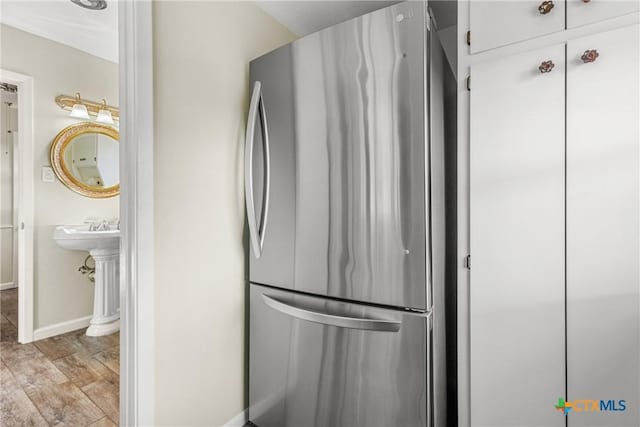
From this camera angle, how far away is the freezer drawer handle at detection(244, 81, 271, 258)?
5.39 feet

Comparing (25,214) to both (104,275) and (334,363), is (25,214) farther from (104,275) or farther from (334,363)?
(334,363)

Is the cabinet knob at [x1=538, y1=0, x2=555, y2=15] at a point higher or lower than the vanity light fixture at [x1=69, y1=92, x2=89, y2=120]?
lower

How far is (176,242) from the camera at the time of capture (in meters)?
1.46

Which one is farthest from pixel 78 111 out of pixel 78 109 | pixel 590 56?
pixel 590 56

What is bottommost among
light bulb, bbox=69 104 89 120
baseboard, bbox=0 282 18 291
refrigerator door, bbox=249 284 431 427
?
baseboard, bbox=0 282 18 291

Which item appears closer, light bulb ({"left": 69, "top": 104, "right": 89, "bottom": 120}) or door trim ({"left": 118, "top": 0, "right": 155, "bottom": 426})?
door trim ({"left": 118, "top": 0, "right": 155, "bottom": 426})

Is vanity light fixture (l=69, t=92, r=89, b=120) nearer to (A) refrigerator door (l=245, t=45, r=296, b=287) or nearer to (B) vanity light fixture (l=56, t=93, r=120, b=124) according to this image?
(B) vanity light fixture (l=56, t=93, r=120, b=124)

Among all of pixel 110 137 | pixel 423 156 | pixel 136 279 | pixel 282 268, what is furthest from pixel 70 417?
pixel 110 137

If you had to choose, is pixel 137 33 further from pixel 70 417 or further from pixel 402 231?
pixel 70 417

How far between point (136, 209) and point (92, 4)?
5.76ft

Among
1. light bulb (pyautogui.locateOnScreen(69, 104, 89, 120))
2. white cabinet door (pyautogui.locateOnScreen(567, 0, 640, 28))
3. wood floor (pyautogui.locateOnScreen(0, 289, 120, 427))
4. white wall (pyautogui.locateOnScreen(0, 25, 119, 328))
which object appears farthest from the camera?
light bulb (pyautogui.locateOnScreen(69, 104, 89, 120))

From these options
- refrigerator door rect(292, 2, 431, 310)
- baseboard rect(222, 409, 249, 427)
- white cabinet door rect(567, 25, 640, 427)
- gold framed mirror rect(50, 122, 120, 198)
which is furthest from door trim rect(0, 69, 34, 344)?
white cabinet door rect(567, 25, 640, 427)

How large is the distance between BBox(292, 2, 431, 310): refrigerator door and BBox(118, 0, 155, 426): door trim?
62 cm

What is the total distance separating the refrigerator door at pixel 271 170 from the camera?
156 centimetres
